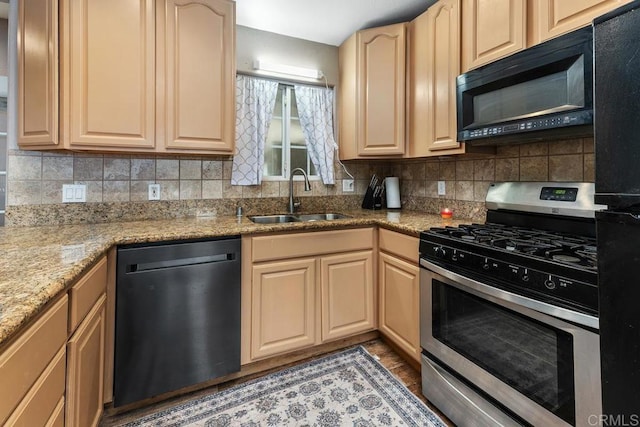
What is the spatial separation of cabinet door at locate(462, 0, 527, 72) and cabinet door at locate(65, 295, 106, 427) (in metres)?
2.19

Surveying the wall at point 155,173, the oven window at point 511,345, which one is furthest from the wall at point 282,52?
the oven window at point 511,345

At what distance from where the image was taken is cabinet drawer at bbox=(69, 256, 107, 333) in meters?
1.05

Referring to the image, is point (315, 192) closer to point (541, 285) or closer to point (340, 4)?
point (340, 4)

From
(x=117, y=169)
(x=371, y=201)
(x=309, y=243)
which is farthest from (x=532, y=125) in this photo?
(x=117, y=169)

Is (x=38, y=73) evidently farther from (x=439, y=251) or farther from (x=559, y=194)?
(x=559, y=194)

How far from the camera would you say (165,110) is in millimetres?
1836

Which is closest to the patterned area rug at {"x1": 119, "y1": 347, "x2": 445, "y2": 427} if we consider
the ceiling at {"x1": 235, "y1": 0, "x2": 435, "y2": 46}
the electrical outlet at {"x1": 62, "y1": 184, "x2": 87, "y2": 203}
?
the electrical outlet at {"x1": 62, "y1": 184, "x2": 87, "y2": 203}

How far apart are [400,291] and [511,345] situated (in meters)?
0.75

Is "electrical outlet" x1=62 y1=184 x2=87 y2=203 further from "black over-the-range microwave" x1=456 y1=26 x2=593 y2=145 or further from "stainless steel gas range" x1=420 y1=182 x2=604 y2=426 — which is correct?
"black over-the-range microwave" x1=456 y1=26 x2=593 y2=145

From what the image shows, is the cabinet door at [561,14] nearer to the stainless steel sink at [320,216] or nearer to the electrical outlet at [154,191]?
the stainless steel sink at [320,216]

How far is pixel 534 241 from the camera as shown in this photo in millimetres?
1375

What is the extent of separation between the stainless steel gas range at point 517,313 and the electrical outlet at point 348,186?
116 cm

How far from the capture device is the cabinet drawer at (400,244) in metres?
1.81

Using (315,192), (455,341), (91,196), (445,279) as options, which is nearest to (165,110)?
(91,196)
